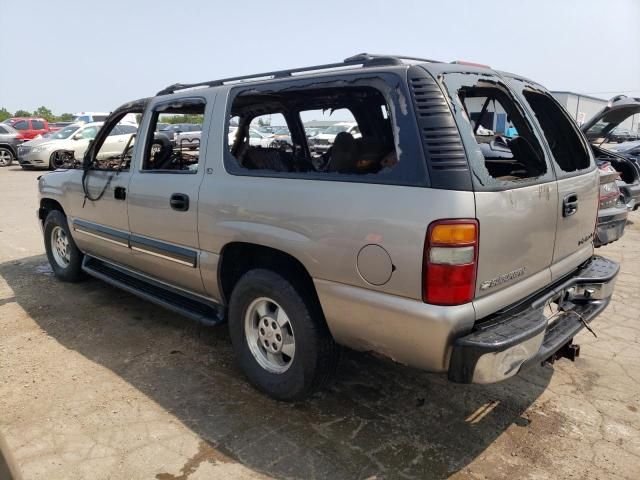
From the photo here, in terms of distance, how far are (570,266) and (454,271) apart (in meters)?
1.23

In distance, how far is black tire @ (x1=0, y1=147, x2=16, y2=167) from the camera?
1898 cm

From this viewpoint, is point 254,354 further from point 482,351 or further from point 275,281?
point 482,351

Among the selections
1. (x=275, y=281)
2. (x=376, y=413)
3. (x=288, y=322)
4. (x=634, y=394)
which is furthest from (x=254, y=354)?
(x=634, y=394)

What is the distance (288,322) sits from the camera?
2910 millimetres

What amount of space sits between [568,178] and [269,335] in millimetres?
1976

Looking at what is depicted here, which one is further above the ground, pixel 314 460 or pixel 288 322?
pixel 288 322

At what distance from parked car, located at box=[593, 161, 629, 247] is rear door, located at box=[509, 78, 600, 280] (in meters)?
1.57

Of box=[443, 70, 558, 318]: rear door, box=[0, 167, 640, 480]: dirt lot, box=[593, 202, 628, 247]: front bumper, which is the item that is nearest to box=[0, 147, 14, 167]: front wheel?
box=[0, 167, 640, 480]: dirt lot

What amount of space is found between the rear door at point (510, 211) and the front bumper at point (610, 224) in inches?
90.4

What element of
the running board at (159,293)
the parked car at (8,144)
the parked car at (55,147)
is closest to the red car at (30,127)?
the parked car at (8,144)

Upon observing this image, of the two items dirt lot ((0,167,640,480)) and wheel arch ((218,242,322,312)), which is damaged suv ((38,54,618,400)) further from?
dirt lot ((0,167,640,480))

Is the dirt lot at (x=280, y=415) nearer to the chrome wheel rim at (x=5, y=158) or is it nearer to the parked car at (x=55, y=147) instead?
the parked car at (x=55, y=147)

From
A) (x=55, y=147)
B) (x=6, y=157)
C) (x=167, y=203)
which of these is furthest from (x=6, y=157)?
(x=167, y=203)

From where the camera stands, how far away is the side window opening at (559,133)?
10.9 feet
